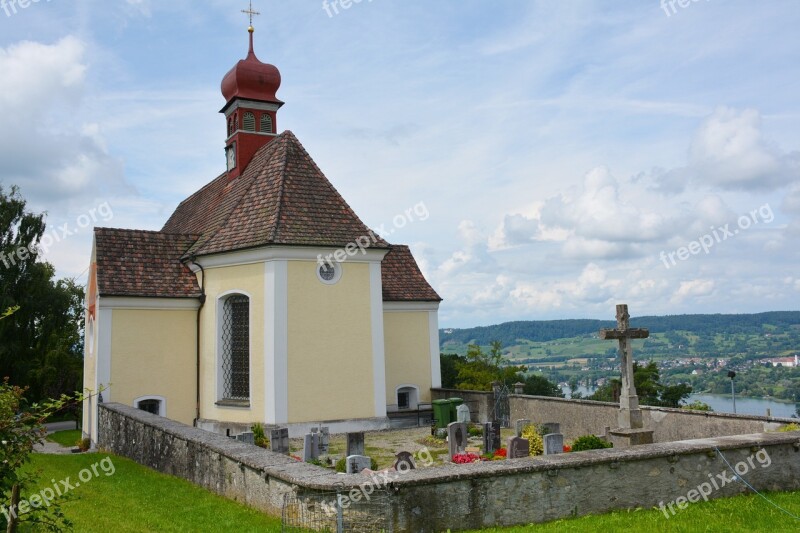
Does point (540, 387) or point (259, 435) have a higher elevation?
point (259, 435)

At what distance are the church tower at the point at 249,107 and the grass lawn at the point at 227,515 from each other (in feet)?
52.7

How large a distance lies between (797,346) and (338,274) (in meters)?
58.0

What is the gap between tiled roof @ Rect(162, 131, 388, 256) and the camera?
18.6 meters

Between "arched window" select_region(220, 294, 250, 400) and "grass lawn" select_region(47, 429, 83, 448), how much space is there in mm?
6392

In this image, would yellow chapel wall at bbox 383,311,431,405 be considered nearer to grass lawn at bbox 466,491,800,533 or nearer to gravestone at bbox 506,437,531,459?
gravestone at bbox 506,437,531,459

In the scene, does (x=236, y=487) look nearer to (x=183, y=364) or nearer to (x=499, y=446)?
(x=499, y=446)

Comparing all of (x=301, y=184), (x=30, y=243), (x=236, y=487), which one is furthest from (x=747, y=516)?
(x=30, y=243)

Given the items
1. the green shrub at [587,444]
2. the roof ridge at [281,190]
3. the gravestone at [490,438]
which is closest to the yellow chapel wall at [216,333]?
the roof ridge at [281,190]

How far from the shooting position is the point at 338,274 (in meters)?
19.1

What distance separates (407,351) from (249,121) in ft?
34.5

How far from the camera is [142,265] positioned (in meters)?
20.9

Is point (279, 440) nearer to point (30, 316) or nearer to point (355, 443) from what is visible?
point (355, 443)

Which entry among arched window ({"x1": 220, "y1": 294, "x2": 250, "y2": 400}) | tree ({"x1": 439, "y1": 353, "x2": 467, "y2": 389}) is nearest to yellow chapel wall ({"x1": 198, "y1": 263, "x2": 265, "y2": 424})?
arched window ({"x1": 220, "y1": 294, "x2": 250, "y2": 400})

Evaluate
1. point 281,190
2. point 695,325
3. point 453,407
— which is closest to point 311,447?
point 453,407
